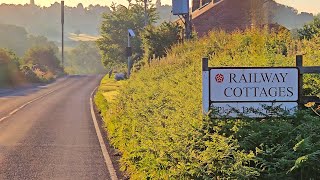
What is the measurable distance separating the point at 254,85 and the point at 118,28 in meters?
72.0

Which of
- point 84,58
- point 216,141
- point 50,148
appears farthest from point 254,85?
point 84,58

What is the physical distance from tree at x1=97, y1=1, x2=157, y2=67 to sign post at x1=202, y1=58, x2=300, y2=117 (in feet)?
210

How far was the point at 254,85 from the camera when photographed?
28.1 ft

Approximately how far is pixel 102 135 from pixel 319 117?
9.75 metres

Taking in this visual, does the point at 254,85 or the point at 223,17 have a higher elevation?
the point at 223,17

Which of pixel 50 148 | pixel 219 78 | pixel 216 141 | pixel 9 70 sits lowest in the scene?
pixel 50 148

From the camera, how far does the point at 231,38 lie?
17891 millimetres

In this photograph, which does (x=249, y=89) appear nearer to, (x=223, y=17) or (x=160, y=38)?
(x=160, y=38)

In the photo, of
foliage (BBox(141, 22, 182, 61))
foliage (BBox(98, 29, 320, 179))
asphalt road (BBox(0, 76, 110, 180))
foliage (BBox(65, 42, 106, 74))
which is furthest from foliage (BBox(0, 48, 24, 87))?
foliage (BBox(65, 42, 106, 74))

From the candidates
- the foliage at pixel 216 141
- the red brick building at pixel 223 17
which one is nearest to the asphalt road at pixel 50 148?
the foliage at pixel 216 141

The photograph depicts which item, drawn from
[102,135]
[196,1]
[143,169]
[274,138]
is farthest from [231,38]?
[196,1]

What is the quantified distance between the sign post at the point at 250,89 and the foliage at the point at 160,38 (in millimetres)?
21807

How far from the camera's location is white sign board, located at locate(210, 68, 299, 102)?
8523 mm

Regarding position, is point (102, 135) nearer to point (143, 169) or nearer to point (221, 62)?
point (221, 62)
